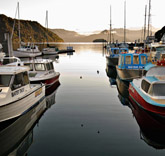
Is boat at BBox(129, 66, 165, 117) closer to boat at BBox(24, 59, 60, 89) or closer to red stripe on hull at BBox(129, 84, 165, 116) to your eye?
red stripe on hull at BBox(129, 84, 165, 116)

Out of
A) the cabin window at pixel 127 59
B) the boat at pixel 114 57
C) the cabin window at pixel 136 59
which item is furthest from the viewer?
the boat at pixel 114 57

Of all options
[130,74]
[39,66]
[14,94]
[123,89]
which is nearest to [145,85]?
[123,89]

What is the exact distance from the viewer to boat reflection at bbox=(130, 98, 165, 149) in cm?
1074

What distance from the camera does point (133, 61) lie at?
26.0m

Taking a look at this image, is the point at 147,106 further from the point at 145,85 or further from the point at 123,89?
the point at 123,89

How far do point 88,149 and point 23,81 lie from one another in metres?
6.97

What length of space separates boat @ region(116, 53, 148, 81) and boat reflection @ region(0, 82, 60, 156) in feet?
39.6

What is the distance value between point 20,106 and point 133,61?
54.9ft

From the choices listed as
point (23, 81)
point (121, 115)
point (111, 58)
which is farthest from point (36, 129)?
point (111, 58)

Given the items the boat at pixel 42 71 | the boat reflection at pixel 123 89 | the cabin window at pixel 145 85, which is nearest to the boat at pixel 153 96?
the cabin window at pixel 145 85

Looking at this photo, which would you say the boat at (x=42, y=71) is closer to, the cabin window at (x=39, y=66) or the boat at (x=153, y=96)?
the cabin window at (x=39, y=66)

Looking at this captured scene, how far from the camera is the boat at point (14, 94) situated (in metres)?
11.9

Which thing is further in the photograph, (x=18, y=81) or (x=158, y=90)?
(x=18, y=81)

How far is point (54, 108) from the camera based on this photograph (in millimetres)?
16484
